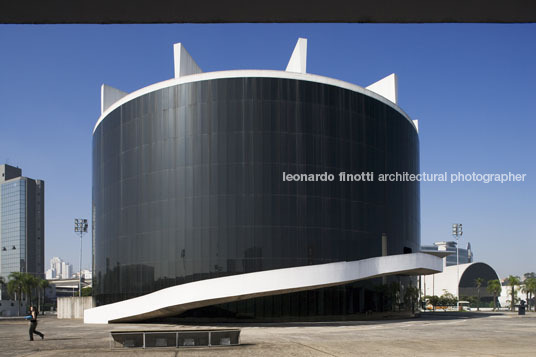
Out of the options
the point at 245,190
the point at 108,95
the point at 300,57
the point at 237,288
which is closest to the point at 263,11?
the point at 237,288

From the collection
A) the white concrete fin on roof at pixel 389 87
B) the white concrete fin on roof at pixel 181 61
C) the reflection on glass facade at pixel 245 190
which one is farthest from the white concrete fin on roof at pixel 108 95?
the white concrete fin on roof at pixel 389 87

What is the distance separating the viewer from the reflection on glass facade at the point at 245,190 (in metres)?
36.2

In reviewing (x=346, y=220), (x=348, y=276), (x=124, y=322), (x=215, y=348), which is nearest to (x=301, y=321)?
(x=348, y=276)

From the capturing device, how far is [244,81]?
3731 centimetres

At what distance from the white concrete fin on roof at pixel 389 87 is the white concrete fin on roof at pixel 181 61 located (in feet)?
56.1

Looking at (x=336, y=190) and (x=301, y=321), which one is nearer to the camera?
(x=301, y=321)

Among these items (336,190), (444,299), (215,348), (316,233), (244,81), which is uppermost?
(244,81)

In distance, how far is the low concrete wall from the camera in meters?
50.5

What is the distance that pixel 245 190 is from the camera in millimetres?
36469

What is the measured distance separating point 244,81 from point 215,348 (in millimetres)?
22494

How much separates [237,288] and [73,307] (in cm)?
2538

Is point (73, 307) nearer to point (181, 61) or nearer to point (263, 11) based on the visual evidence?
point (181, 61)

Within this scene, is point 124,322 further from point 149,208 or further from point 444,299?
point 444,299

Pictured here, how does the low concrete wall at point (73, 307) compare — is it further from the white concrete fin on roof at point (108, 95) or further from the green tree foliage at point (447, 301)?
the green tree foliage at point (447, 301)
